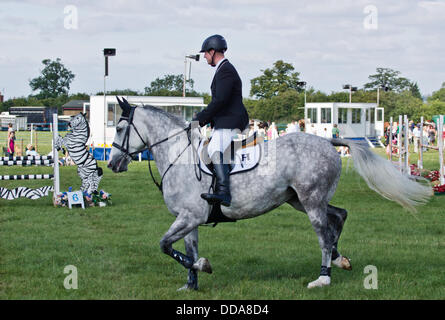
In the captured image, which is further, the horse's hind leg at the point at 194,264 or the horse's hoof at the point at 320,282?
the horse's hoof at the point at 320,282

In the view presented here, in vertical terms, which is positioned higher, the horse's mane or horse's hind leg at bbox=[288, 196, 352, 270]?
the horse's mane

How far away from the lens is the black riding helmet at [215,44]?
22.7 ft

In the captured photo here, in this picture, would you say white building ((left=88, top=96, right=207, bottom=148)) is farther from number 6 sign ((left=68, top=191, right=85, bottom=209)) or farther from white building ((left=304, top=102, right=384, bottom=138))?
number 6 sign ((left=68, top=191, right=85, bottom=209))

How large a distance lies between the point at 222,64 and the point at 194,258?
245 cm

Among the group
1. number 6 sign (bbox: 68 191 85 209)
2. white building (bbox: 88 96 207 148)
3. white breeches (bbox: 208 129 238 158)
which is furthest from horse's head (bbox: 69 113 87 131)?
white building (bbox: 88 96 207 148)

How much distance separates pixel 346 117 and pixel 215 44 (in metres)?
44.7

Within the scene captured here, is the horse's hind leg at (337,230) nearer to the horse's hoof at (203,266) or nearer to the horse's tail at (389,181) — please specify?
the horse's tail at (389,181)

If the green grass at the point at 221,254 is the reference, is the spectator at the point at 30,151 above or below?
above

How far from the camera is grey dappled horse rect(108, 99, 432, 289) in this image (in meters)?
6.85

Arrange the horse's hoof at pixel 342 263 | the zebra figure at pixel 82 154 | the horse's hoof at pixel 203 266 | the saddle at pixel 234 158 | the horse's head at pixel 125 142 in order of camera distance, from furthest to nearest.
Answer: the zebra figure at pixel 82 154 < the horse's hoof at pixel 342 263 < the horse's head at pixel 125 142 < the saddle at pixel 234 158 < the horse's hoof at pixel 203 266

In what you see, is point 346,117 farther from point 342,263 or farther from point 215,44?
point 215,44

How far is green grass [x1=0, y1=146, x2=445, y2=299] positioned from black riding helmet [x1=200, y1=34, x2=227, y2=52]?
2912 millimetres

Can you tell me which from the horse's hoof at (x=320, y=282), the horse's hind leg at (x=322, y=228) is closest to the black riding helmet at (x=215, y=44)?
the horse's hind leg at (x=322, y=228)
